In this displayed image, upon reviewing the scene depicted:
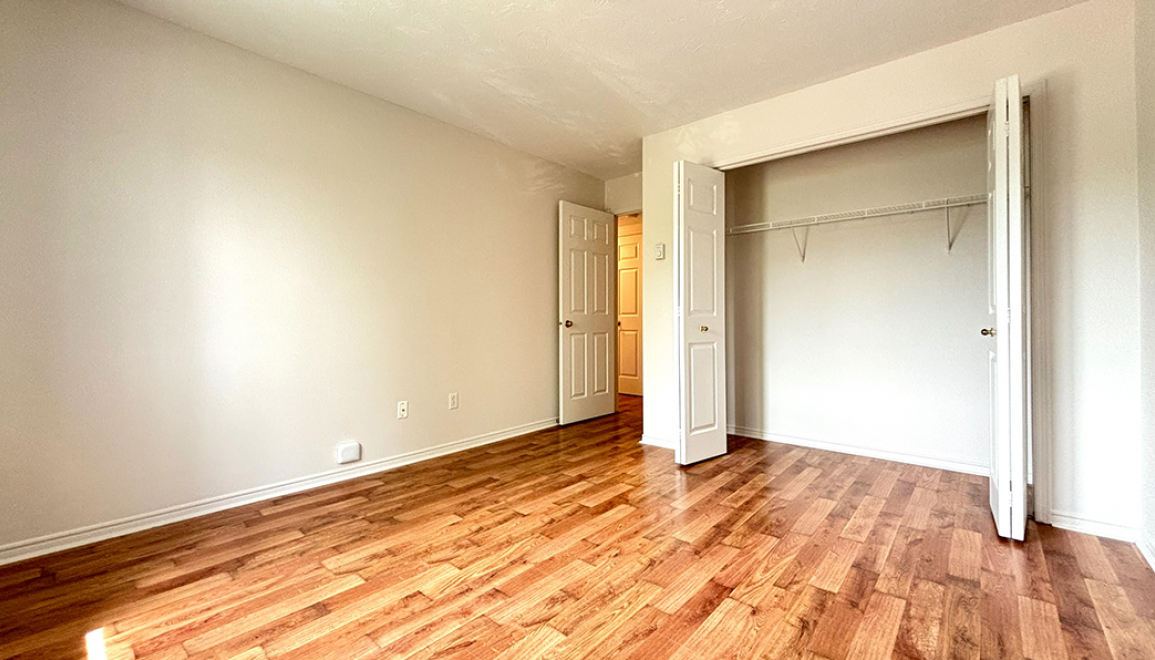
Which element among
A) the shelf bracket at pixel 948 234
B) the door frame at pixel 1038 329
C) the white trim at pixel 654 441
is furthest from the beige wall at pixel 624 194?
the door frame at pixel 1038 329

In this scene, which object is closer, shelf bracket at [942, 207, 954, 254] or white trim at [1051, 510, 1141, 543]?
white trim at [1051, 510, 1141, 543]

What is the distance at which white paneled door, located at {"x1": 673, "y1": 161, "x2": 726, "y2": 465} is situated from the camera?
338 cm

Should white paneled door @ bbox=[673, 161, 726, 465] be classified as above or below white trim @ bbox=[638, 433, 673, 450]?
above

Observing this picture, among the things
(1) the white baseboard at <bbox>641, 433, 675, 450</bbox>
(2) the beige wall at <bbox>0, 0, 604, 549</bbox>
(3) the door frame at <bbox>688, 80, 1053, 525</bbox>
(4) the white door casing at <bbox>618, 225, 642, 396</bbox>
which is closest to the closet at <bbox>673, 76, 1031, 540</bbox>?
(3) the door frame at <bbox>688, 80, 1053, 525</bbox>

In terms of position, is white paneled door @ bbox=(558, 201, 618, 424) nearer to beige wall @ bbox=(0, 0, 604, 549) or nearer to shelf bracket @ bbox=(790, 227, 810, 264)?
beige wall @ bbox=(0, 0, 604, 549)

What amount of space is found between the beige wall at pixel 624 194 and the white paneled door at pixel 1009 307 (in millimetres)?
3145

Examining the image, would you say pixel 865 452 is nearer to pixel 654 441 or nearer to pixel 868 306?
pixel 868 306

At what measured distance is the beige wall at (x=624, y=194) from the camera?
512cm

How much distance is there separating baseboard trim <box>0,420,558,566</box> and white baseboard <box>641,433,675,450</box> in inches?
56.2

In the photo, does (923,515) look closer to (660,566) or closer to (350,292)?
(660,566)

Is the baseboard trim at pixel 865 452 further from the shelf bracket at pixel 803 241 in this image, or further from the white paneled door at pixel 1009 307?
the shelf bracket at pixel 803 241

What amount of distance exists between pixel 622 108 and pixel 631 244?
3.25 meters

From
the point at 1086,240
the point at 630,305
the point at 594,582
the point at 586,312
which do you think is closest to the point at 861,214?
the point at 1086,240

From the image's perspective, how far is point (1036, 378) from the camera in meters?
2.45
